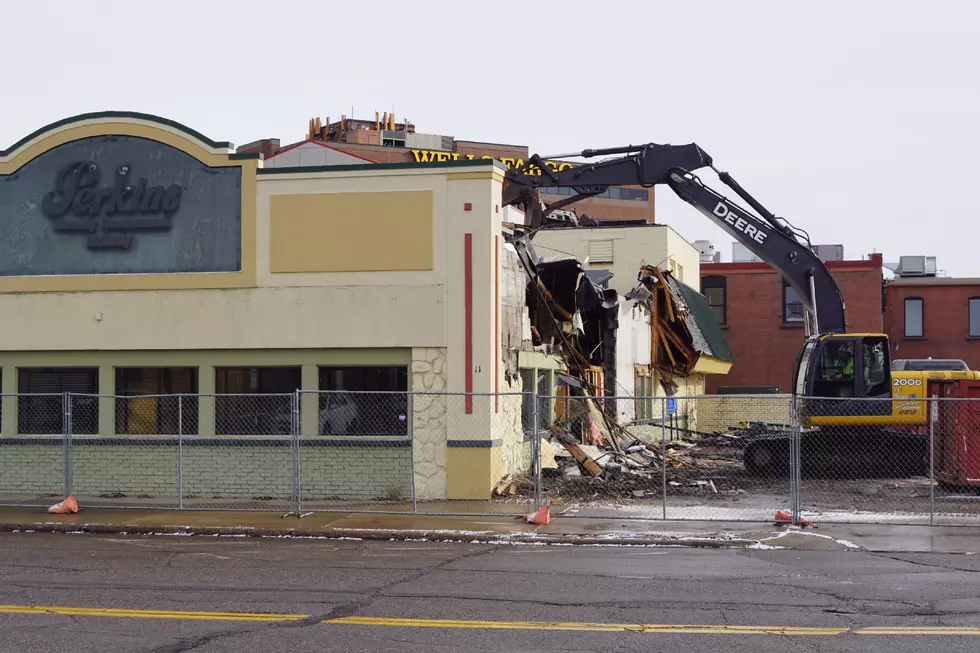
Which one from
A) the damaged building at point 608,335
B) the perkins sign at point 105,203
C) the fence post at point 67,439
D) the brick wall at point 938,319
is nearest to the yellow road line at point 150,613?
the damaged building at point 608,335

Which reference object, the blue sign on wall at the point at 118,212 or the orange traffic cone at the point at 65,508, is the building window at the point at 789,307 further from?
the orange traffic cone at the point at 65,508

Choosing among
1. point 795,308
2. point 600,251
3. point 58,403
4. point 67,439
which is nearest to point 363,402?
point 67,439

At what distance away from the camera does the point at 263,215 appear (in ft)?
66.3

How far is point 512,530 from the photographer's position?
1628 cm

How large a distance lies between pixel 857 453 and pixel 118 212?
15153 millimetres

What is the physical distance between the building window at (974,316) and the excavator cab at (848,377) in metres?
29.4

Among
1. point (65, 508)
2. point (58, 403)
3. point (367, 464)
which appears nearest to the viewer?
point (65, 508)

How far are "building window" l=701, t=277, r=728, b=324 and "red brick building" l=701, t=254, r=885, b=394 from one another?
0.19m

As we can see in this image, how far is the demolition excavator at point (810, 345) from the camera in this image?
77.9 ft

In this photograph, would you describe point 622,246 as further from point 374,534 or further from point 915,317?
point 374,534

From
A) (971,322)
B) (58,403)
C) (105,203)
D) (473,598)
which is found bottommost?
(473,598)

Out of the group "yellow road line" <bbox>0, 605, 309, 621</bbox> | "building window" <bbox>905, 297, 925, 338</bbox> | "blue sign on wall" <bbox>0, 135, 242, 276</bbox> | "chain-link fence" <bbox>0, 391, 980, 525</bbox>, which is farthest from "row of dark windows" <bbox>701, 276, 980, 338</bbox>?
"yellow road line" <bbox>0, 605, 309, 621</bbox>

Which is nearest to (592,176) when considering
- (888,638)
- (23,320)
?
(23,320)

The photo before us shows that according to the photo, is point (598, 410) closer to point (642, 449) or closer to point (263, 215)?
point (642, 449)
